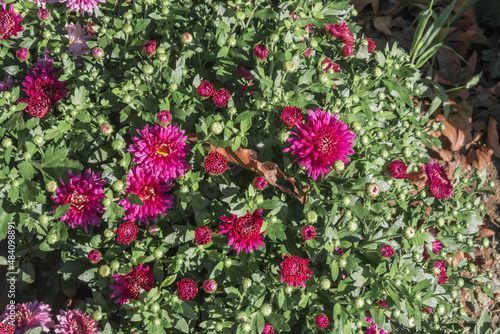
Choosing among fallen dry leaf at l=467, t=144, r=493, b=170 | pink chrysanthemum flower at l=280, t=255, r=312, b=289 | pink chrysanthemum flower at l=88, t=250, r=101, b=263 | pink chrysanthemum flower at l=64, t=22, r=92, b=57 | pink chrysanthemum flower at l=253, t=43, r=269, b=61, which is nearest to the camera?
pink chrysanthemum flower at l=280, t=255, r=312, b=289

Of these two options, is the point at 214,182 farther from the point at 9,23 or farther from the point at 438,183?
the point at 9,23

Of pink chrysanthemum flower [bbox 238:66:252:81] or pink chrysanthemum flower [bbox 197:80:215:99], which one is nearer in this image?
pink chrysanthemum flower [bbox 197:80:215:99]

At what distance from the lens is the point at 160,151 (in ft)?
6.82

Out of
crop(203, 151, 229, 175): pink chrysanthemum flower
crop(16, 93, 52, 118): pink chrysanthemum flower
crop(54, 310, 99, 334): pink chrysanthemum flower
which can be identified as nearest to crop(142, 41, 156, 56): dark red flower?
crop(16, 93, 52, 118): pink chrysanthemum flower

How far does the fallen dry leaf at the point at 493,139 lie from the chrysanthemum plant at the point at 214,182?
158 cm

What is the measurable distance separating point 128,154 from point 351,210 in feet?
3.92

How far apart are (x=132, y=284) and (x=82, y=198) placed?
0.51 m

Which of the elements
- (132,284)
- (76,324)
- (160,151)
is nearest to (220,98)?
(160,151)

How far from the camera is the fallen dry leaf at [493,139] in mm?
3848

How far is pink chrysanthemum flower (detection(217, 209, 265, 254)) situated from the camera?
77.0 inches

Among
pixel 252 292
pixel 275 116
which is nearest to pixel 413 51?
pixel 275 116

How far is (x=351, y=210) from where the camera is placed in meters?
2.14

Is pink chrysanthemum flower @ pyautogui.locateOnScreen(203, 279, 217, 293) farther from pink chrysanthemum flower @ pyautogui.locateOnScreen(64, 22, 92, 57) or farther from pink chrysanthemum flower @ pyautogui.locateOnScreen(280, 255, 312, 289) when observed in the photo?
pink chrysanthemum flower @ pyautogui.locateOnScreen(64, 22, 92, 57)

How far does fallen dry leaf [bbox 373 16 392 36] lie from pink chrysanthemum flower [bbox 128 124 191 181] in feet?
9.63
